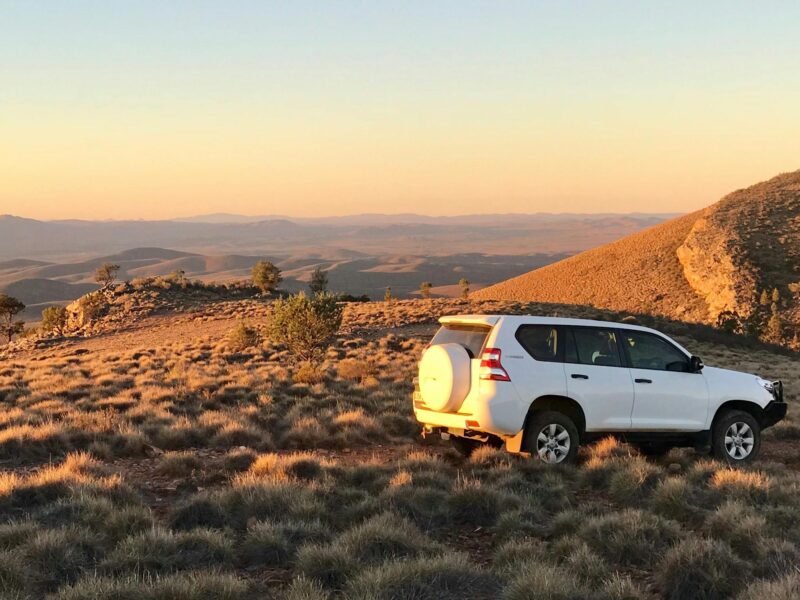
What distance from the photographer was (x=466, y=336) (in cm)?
912

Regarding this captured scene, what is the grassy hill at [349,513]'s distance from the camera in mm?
5203

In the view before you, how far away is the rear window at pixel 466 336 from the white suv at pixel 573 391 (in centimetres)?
1

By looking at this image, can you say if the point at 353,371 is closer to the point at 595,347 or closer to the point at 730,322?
the point at 595,347

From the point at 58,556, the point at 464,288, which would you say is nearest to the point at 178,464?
the point at 58,556

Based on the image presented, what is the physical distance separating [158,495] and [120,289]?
44.4 metres

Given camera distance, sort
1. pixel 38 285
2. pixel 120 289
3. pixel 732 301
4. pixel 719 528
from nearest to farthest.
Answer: pixel 719 528
pixel 120 289
pixel 732 301
pixel 38 285

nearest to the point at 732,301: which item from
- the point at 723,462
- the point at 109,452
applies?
the point at 723,462

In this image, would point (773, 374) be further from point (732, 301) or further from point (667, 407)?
point (732, 301)

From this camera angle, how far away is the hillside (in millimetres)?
65188

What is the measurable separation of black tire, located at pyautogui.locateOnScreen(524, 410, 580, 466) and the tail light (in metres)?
0.79

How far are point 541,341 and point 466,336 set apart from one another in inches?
39.3

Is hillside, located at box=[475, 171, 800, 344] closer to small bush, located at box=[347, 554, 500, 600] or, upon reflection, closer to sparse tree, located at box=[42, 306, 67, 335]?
sparse tree, located at box=[42, 306, 67, 335]

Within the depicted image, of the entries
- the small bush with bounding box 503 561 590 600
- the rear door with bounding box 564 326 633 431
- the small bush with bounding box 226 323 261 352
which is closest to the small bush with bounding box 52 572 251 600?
the small bush with bounding box 503 561 590 600

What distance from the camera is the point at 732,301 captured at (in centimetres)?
6269
